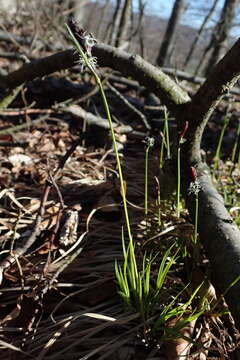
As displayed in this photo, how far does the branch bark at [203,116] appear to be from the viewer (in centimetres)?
96

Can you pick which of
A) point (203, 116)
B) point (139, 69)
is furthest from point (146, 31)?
point (203, 116)

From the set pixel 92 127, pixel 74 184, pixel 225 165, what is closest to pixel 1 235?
pixel 74 184

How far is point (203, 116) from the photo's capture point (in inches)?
51.1

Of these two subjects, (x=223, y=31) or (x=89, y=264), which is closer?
(x=89, y=264)

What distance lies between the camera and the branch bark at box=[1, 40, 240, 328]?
3.15 ft

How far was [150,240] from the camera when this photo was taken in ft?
3.95

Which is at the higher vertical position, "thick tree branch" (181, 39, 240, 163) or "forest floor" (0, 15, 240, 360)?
"thick tree branch" (181, 39, 240, 163)

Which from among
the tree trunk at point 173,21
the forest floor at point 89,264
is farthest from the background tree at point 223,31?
the forest floor at point 89,264

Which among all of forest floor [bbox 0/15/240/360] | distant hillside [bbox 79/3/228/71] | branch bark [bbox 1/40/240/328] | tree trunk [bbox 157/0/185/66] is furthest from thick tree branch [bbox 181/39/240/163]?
tree trunk [bbox 157/0/185/66]

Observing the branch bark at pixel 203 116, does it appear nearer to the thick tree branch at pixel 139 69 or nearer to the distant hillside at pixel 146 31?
the thick tree branch at pixel 139 69

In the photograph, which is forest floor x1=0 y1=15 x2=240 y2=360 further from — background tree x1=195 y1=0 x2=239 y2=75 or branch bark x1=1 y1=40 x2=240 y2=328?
background tree x1=195 y1=0 x2=239 y2=75

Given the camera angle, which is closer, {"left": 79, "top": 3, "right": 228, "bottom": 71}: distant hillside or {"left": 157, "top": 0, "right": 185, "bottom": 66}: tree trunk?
{"left": 79, "top": 3, "right": 228, "bottom": 71}: distant hillside

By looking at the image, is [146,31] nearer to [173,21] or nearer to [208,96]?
[173,21]

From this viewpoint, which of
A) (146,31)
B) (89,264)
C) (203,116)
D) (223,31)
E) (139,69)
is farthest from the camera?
(146,31)
